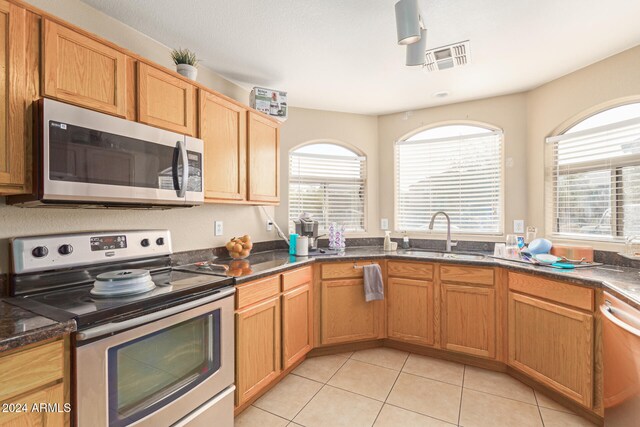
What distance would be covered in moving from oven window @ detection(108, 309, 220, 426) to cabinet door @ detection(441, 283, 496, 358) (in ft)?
6.31

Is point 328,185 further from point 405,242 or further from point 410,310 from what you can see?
point 410,310

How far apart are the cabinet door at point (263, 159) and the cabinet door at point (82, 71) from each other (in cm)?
101

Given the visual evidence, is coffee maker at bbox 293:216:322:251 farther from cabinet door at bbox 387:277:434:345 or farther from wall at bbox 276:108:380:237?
cabinet door at bbox 387:277:434:345

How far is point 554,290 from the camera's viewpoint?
2039 millimetres

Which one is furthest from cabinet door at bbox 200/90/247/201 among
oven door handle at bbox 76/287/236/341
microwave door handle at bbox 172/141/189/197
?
oven door handle at bbox 76/287/236/341

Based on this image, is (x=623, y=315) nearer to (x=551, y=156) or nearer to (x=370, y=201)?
(x=551, y=156)

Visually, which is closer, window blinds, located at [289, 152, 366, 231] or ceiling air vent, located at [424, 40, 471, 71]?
ceiling air vent, located at [424, 40, 471, 71]

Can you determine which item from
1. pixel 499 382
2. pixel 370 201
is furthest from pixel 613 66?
pixel 499 382

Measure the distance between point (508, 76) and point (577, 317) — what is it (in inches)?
77.6

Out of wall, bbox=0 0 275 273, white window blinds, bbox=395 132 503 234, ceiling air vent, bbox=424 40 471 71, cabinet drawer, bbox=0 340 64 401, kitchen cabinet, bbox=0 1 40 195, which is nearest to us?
cabinet drawer, bbox=0 340 64 401

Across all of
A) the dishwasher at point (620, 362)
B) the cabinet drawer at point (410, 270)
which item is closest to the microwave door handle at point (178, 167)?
the cabinet drawer at point (410, 270)

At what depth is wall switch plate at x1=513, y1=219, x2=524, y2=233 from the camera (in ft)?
9.73

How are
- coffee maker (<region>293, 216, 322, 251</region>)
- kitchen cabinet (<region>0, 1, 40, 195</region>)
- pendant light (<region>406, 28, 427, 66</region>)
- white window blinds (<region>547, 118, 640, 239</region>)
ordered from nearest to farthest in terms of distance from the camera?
kitchen cabinet (<region>0, 1, 40, 195</region>) → pendant light (<region>406, 28, 427, 66</region>) → white window blinds (<region>547, 118, 640, 239</region>) → coffee maker (<region>293, 216, 322, 251</region>)

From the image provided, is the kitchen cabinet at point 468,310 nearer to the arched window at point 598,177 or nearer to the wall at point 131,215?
the arched window at point 598,177
